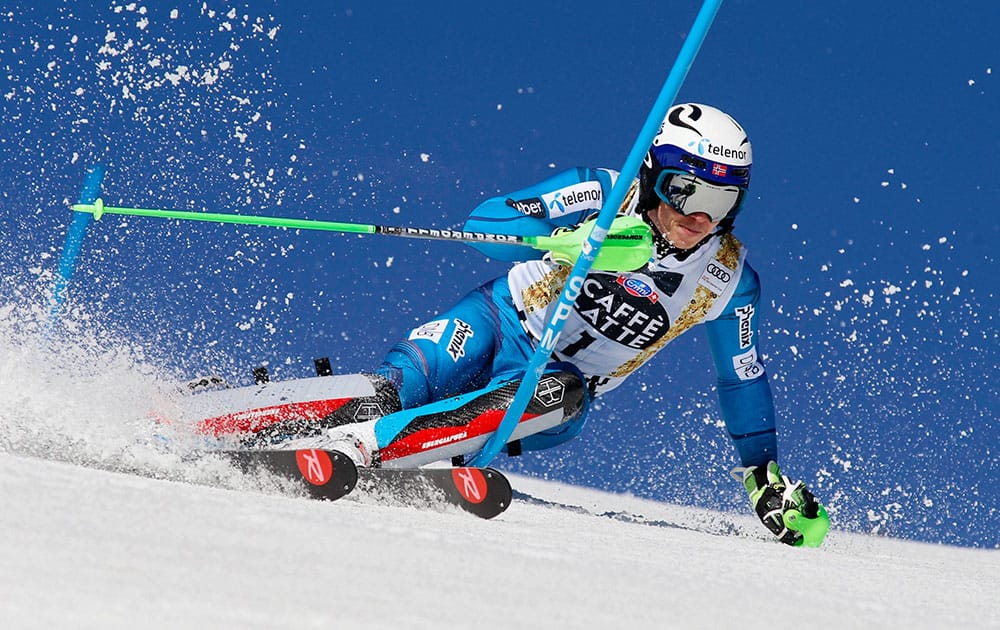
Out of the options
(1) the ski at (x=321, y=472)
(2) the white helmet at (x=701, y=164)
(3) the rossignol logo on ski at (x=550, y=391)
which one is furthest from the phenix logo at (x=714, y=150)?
(1) the ski at (x=321, y=472)

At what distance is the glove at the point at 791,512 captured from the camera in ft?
11.1

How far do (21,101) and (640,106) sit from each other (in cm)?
255

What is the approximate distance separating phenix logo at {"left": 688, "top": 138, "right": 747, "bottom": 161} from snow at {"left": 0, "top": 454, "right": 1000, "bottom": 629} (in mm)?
1169

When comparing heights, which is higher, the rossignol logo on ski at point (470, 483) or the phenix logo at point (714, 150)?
the phenix logo at point (714, 150)

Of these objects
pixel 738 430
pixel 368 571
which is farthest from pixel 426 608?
pixel 738 430

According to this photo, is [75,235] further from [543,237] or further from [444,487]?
[444,487]

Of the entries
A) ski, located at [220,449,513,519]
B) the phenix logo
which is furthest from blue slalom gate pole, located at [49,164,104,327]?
the phenix logo

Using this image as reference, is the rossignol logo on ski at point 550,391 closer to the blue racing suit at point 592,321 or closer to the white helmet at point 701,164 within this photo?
the blue racing suit at point 592,321

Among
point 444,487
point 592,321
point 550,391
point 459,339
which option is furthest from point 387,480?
point 592,321

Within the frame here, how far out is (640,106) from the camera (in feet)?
15.7

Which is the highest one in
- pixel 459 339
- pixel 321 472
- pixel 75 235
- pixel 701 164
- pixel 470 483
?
pixel 75 235

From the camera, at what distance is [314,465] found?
2.63 meters

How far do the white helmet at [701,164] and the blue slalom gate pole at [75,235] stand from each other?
2.15 m

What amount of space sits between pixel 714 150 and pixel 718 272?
428 mm
